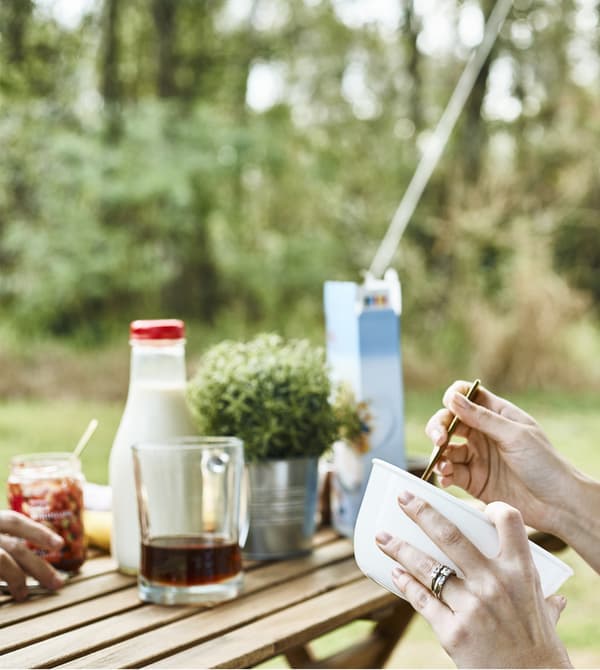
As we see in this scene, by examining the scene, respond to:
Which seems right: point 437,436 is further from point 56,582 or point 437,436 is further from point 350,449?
point 56,582

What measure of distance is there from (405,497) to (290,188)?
4915 mm

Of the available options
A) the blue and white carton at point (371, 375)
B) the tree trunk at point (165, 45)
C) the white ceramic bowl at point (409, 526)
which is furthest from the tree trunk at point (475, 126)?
the white ceramic bowl at point (409, 526)

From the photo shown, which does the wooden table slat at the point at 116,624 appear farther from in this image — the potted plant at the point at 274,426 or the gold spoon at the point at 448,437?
the gold spoon at the point at 448,437

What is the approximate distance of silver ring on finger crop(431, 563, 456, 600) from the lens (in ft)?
2.39

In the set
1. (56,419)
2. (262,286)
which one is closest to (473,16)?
(262,286)

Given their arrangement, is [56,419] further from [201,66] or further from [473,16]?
[473,16]

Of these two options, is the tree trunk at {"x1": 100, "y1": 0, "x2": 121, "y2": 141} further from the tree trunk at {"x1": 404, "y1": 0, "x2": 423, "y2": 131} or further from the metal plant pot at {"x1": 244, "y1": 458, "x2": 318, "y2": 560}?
the metal plant pot at {"x1": 244, "y1": 458, "x2": 318, "y2": 560}

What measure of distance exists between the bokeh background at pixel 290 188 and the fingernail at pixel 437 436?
123 inches

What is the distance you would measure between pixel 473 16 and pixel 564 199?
1321 millimetres

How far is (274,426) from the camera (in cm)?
114

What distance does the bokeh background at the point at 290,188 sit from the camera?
480 cm

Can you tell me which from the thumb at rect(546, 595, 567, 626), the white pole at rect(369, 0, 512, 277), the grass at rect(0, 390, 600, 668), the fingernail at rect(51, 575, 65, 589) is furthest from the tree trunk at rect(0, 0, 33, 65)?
the thumb at rect(546, 595, 567, 626)

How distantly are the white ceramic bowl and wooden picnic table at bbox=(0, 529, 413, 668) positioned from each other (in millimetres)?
148

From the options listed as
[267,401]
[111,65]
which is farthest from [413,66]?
[267,401]
